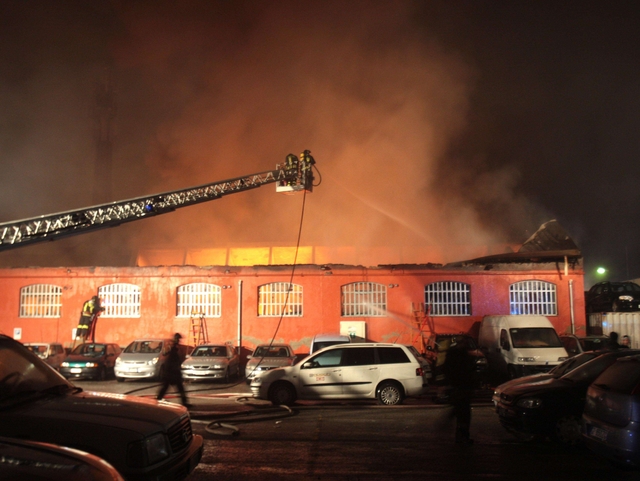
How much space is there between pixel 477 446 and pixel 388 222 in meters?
25.8

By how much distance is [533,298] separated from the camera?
19547 millimetres

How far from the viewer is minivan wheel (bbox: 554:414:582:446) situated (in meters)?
7.39

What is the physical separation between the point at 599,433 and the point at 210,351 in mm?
12337

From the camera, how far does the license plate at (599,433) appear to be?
5.84 metres

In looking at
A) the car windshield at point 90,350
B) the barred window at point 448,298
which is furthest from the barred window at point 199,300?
the barred window at point 448,298

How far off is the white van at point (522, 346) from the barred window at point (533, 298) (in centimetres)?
416

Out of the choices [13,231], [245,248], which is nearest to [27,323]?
[13,231]

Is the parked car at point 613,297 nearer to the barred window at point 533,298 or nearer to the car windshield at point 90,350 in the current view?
the barred window at point 533,298

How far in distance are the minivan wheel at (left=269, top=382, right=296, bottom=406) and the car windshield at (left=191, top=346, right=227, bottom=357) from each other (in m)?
5.39

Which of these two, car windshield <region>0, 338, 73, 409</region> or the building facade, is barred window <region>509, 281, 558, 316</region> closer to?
the building facade

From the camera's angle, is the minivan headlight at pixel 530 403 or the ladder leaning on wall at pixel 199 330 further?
the ladder leaning on wall at pixel 199 330

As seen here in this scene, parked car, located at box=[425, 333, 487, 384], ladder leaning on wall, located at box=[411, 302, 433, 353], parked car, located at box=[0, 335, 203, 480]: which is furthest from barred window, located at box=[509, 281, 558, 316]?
parked car, located at box=[0, 335, 203, 480]

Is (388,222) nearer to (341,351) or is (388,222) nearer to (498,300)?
(498,300)

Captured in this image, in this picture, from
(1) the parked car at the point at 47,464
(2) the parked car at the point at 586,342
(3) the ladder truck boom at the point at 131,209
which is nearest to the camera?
(1) the parked car at the point at 47,464
